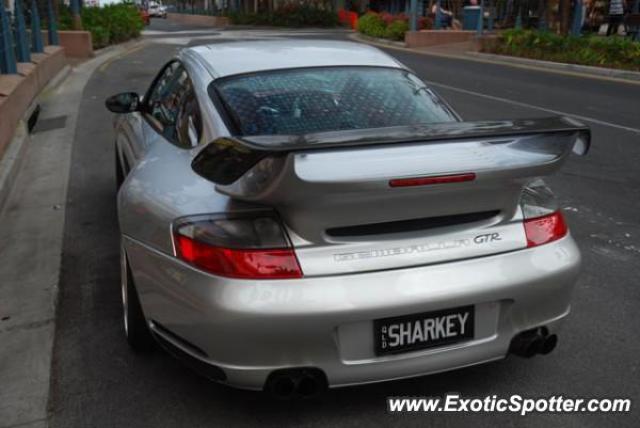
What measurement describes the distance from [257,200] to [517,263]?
1.13 metres

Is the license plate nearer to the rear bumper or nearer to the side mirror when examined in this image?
the rear bumper

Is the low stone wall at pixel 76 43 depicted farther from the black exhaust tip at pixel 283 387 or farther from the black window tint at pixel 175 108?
the black exhaust tip at pixel 283 387

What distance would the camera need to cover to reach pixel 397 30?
97.1 ft

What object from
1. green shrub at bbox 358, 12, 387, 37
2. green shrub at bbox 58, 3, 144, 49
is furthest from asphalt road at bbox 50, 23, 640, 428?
green shrub at bbox 358, 12, 387, 37

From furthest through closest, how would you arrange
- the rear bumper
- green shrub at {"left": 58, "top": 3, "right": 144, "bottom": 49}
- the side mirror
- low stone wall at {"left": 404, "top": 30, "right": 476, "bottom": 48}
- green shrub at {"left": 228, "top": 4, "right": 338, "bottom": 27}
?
1. green shrub at {"left": 228, "top": 4, "right": 338, "bottom": 27}
2. low stone wall at {"left": 404, "top": 30, "right": 476, "bottom": 48}
3. green shrub at {"left": 58, "top": 3, "right": 144, "bottom": 49}
4. the side mirror
5. the rear bumper

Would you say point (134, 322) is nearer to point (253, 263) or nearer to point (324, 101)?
point (253, 263)

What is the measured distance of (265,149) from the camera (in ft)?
7.93

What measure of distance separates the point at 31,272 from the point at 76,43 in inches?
653

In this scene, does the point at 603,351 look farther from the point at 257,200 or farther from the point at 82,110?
the point at 82,110

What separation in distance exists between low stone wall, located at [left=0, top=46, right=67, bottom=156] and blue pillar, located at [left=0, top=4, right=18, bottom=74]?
0.14m

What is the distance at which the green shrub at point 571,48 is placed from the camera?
1761 centimetres

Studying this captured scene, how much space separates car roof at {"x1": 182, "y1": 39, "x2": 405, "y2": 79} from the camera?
3955 millimetres

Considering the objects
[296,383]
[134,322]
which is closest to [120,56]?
[134,322]

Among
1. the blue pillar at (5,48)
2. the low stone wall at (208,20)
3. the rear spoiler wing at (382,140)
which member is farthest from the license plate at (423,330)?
the low stone wall at (208,20)
